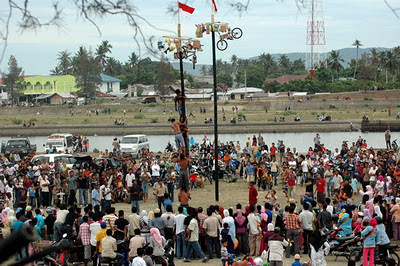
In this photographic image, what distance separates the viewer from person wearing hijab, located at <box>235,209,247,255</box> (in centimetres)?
1456

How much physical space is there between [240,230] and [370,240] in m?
3.38

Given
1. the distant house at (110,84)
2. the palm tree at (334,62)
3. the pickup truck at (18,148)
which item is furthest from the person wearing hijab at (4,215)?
the palm tree at (334,62)

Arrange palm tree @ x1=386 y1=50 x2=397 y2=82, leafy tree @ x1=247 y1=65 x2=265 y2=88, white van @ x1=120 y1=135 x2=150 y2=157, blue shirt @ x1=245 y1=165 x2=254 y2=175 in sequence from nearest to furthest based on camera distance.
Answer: blue shirt @ x1=245 y1=165 x2=254 y2=175 → white van @ x1=120 y1=135 x2=150 y2=157 → palm tree @ x1=386 y1=50 x2=397 y2=82 → leafy tree @ x1=247 y1=65 x2=265 y2=88

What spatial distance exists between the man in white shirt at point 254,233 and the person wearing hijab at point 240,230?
0.50 feet

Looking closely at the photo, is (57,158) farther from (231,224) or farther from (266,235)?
(266,235)

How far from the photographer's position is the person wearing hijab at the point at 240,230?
573 inches

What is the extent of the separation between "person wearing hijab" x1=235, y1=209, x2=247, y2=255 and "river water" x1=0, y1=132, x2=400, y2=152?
3395 cm

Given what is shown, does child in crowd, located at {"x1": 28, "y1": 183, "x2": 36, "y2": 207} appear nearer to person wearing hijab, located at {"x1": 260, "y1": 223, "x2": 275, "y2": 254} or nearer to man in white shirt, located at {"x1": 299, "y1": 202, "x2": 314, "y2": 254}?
person wearing hijab, located at {"x1": 260, "y1": 223, "x2": 275, "y2": 254}

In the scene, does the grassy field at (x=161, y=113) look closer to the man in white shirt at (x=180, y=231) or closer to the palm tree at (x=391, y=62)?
the palm tree at (x=391, y=62)

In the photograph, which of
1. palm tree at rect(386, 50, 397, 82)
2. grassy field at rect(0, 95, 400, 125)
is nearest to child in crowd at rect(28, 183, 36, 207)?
grassy field at rect(0, 95, 400, 125)

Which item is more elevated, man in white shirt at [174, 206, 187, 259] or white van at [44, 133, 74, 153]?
white van at [44, 133, 74, 153]

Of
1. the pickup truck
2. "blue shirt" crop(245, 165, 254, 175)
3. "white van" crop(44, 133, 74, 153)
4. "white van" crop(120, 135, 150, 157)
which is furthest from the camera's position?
"white van" crop(44, 133, 74, 153)

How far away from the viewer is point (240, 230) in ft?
48.1

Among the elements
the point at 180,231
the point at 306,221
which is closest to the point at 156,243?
the point at 180,231
